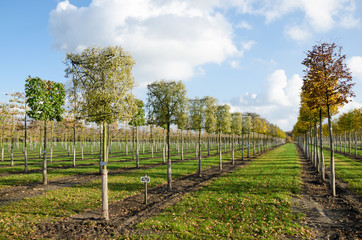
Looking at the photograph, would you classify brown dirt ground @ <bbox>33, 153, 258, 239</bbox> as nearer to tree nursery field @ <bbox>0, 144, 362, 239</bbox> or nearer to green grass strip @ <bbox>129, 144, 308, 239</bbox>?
tree nursery field @ <bbox>0, 144, 362, 239</bbox>

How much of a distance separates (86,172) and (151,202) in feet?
51.6

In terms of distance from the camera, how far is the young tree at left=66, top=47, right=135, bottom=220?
11.5m

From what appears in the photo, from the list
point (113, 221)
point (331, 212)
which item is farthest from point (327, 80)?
point (113, 221)

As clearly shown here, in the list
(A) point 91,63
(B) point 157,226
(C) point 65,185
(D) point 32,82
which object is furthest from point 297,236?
(D) point 32,82

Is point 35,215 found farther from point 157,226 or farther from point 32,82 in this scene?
point 32,82

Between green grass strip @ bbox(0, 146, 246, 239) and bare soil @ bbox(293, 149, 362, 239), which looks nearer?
bare soil @ bbox(293, 149, 362, 239)

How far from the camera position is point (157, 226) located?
10.2 meters

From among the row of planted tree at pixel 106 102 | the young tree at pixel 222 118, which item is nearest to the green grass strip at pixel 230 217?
the row of planted tree at pixel 106 102

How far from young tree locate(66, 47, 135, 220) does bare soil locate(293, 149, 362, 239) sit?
1109 centimetres

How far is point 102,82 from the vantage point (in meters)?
11.6

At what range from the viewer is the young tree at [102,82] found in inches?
453

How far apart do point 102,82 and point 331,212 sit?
1517cm

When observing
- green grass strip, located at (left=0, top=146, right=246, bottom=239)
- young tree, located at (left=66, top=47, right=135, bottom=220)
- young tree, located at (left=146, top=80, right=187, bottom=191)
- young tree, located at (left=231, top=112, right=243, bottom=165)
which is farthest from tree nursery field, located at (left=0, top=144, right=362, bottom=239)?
young tree, located at (left=231, top=112, right=243, bottom=165)

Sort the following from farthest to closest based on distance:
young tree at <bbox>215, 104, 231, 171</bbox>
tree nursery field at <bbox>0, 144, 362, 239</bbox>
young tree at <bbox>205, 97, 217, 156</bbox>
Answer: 1. young tree at <bbox>215, 104, 231, 171</bbox>
2. young tree at <bbox>205, 97, 217, 156</bbox>
3. tree nursery field at <bbox>0, 144, 362, 239</bbox>
